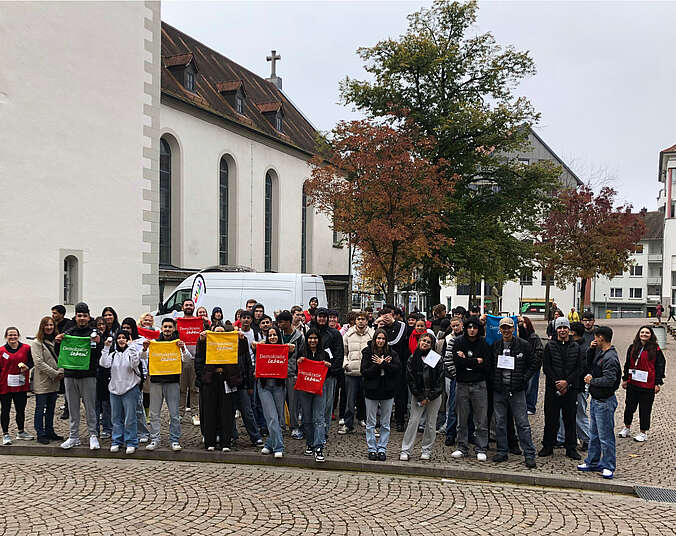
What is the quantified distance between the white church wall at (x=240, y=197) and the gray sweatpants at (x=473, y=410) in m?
20.3

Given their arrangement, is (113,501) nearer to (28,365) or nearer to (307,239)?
(28,365)

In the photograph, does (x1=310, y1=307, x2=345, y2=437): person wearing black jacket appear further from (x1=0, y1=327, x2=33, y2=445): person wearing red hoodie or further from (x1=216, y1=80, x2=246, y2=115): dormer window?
(x1=216, y1=80, x2=246, y2=115): dormer window

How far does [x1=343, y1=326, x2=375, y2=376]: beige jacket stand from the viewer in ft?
30.3

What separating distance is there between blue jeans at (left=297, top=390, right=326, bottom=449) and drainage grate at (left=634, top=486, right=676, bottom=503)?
377cm

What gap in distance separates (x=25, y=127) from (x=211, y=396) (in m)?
9.13

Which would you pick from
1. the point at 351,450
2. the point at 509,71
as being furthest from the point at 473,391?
the point at 509,71

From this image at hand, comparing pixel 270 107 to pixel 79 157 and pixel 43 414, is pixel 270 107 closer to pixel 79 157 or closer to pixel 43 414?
pixel 79 157

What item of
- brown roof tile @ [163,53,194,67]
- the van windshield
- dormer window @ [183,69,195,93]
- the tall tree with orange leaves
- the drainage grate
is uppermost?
brown roof tile @ [163,53,194,67]

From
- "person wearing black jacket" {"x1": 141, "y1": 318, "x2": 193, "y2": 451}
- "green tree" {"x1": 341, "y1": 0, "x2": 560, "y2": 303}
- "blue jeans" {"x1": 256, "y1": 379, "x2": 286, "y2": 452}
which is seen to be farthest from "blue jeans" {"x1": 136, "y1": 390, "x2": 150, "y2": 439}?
"green tree" {"x1": 341, "y1": 0, "x2": 560, "y2": 303}

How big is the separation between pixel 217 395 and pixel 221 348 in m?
0.67

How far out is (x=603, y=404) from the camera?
761cm

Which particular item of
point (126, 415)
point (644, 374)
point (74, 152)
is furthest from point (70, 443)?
point (74, 152)

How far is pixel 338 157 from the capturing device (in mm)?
21266

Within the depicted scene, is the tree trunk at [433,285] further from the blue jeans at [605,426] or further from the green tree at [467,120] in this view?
the blue jeans at [605,426]
